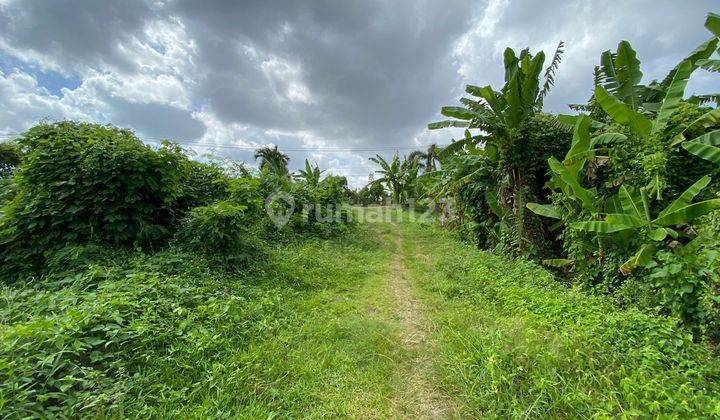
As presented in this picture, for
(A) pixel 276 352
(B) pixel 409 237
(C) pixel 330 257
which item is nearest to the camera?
(A) pixel 276 352

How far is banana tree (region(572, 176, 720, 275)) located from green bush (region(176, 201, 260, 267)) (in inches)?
221

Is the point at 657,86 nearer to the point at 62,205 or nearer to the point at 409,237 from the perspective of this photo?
the point at 409,237

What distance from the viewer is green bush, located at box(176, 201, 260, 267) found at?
16.3ft

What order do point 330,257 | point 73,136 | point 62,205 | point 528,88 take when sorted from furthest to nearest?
point 330,257 → point 528,88 → point 73,136 → point 62,205

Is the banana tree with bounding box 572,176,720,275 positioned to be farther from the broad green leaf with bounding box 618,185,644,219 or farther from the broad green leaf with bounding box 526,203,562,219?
the broad green leaf with bounding box 526,203,562,219

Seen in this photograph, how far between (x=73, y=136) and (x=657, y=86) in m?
11.0

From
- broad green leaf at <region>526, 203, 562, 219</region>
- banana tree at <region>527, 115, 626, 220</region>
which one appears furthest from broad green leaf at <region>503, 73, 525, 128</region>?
broad green leaf at <region>526, 203, 562, 219</region>

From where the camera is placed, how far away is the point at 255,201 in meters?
5.96

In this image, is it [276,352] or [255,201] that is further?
[255,201]

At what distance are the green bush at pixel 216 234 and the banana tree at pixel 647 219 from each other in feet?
18.4

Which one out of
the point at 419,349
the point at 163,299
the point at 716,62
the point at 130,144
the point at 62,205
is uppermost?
the point at 716,62

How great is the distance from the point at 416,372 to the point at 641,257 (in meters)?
3.25

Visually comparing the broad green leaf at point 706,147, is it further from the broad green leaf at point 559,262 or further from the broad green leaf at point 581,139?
the broad green leaf at point 559,262

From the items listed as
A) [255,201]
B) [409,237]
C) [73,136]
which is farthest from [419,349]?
[409,237]
